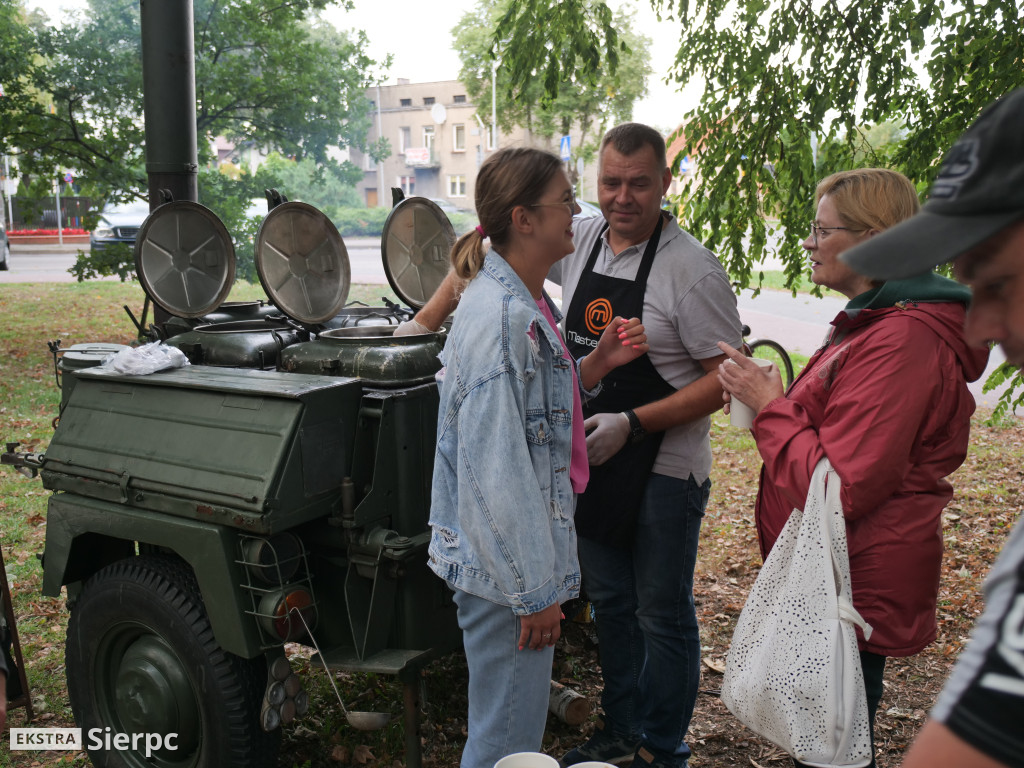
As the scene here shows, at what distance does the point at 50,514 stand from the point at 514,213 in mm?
2139

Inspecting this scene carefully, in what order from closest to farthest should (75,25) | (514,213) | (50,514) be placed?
(514,213) → (50,514) → (75,25)

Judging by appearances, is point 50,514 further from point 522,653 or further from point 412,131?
point 412,131

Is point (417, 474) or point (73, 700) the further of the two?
point (73, 700)

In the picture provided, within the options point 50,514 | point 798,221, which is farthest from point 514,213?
point 798,221

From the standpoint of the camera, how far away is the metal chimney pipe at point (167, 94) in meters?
5.37

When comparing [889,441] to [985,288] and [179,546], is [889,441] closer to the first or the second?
[985,288]

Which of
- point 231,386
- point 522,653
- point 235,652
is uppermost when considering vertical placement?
point 231,386

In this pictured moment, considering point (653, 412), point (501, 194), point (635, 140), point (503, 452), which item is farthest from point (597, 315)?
point (503, 452)

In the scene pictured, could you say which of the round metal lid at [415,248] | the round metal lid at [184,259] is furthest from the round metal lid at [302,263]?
the round metal lid at [184,259]

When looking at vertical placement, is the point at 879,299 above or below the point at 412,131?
below

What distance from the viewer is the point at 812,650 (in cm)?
223

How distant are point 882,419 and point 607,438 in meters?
1.01

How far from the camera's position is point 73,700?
11.1 feet

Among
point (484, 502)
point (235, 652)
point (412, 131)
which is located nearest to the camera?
point (484, 502)
